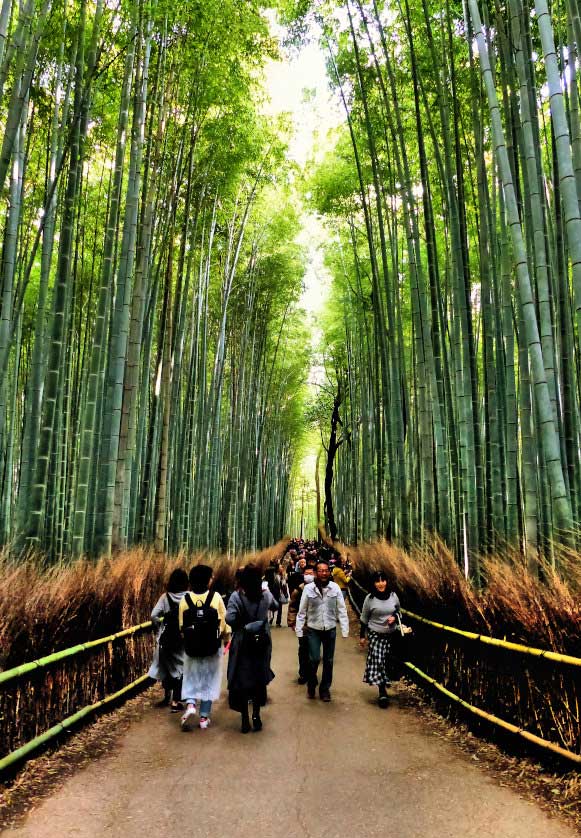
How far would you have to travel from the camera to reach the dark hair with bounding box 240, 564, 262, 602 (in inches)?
149

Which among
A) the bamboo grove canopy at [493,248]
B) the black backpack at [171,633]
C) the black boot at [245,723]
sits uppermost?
the bamboo grove canopy at [493,248]

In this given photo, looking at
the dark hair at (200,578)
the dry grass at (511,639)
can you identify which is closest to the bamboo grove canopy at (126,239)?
the dark hair at (200,578)

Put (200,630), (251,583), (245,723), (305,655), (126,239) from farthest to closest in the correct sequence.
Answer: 1. (126,239)
2. (305,655)
3. (251,583)
4. (200,630)
5. (245,723)

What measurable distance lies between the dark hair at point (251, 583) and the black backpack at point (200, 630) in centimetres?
23

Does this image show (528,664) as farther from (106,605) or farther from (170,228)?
(170,228)

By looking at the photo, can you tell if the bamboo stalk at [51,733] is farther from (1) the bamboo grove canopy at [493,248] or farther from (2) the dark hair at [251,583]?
(1) the bamboo grove canopy at [493,248]

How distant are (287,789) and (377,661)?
6.24 feet

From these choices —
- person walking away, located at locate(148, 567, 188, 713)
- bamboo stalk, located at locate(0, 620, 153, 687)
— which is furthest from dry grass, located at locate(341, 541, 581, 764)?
bamboo stalk, located at locate(0, 620, 153, 687)

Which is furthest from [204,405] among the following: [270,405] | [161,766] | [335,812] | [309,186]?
[270,405]

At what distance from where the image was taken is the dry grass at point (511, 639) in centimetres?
251

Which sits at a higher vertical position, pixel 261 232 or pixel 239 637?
pixel 261 232

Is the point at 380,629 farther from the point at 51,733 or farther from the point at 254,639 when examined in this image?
the point at 51,733

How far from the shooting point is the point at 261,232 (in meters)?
11.5

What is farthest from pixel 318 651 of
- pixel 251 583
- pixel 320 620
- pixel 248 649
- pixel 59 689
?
pixel 59 689
